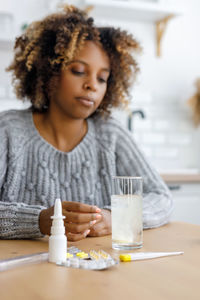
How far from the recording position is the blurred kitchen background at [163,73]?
3.11 m

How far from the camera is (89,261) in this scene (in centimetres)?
79

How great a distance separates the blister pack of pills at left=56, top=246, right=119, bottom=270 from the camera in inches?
30.0

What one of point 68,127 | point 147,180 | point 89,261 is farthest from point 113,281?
point 68,127

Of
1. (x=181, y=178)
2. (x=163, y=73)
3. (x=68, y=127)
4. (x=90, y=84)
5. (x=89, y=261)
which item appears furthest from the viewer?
(x=163, y=73)

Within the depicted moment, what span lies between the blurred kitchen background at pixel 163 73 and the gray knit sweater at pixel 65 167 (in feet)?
4.82

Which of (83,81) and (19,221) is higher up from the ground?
(83,81)

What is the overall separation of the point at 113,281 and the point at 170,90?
9.23 ft

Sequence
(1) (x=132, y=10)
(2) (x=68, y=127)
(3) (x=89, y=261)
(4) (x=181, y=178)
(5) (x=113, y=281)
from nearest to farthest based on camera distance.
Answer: (5) (x=113, y=281) < (3) (x=89, y=261) < (2) (x=68, y=127) < (4) (x=181, y=178) < (1) (x=132, y=10)

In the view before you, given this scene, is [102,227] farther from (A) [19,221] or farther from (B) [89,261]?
(B) [89,261]

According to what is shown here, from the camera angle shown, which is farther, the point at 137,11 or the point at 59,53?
the point at 137,11

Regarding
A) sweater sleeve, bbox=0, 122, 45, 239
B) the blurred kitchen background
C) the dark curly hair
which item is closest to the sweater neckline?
the dark curly hair

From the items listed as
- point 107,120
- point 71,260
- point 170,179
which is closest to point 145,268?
point 71,260

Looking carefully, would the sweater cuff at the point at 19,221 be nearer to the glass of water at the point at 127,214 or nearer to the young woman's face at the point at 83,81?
the glass of water at the point at 127,214

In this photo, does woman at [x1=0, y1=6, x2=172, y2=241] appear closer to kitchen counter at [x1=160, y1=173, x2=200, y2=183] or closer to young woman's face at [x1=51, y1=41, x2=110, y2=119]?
young woman's face at [x1=51, y1=41, x2=110, y2=119]
